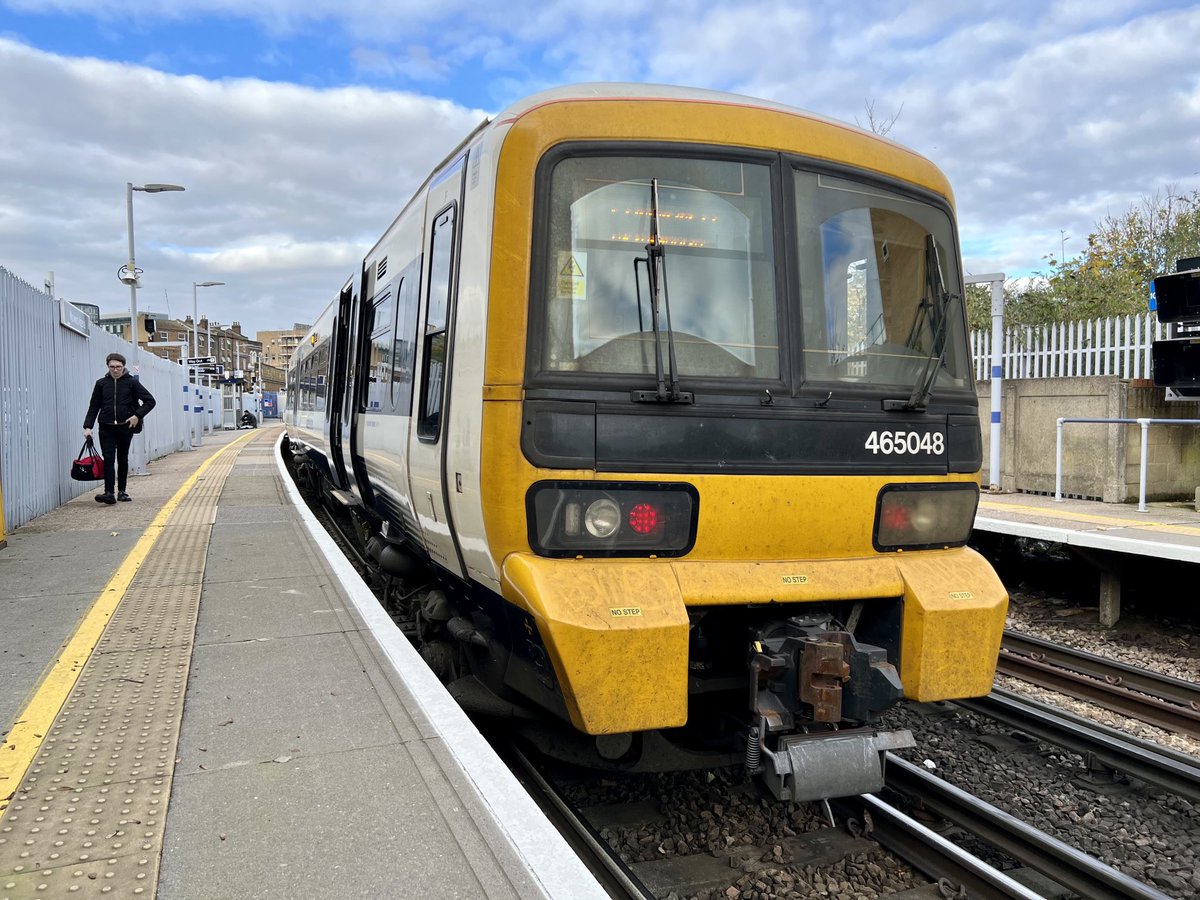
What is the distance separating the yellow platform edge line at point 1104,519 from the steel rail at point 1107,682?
6.54 feet

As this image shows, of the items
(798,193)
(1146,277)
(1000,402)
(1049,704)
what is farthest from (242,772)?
(1146,277)

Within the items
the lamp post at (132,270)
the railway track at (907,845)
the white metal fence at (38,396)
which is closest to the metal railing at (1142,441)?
the railway track at (907,845)

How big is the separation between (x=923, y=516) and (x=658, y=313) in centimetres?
157

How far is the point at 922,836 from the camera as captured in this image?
364 centimetres

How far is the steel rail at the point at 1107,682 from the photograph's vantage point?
5.36 m

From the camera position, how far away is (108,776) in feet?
9.68

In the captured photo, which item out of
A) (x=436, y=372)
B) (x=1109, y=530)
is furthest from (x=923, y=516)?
(x=1109, y=530)

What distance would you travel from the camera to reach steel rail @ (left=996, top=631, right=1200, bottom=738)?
5.36 metres

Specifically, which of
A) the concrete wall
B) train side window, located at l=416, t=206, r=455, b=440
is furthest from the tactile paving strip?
the concrete wall

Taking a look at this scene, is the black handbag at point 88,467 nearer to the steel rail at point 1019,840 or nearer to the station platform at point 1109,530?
the steel rail at point 1019,840

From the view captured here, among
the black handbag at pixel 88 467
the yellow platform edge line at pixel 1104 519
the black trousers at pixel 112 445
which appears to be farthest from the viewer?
the black trousers at pixel 112 445

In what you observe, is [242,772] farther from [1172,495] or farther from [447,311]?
[1172,495]

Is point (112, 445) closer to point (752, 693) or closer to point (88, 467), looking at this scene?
point (88, 467)

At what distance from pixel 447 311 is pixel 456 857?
242 centimetres
